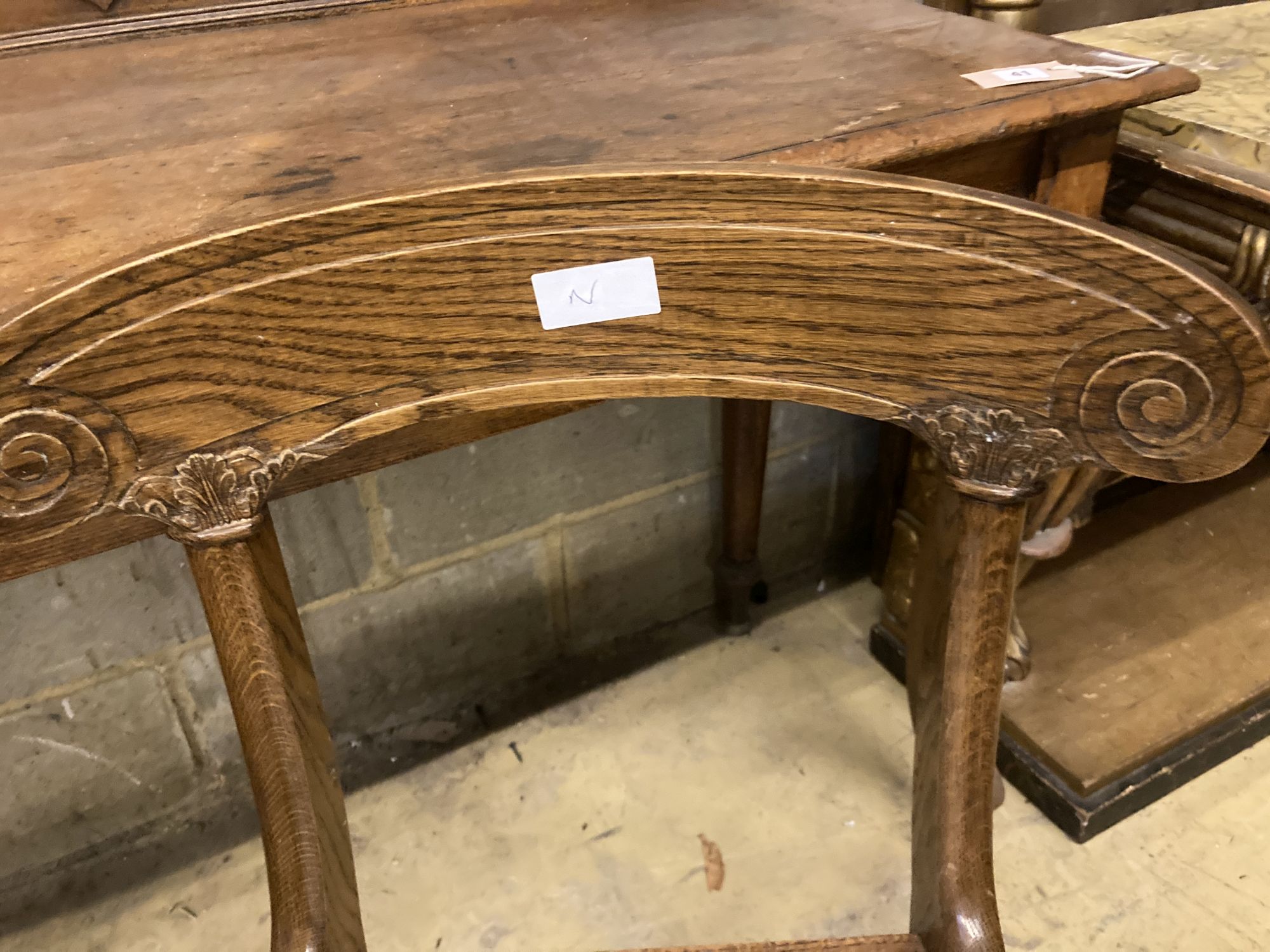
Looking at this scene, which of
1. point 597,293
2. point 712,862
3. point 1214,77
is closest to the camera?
point 597,293

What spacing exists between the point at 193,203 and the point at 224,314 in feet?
0.77

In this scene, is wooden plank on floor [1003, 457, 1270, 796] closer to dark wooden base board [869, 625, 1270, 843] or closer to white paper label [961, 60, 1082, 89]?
dark wooden base board [869, 625, 1270, 843]

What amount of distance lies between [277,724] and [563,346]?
228 millimetres

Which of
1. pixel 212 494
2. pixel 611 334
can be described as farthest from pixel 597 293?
pixel 212 494

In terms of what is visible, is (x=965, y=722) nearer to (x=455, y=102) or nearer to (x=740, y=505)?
(x=455, y=102)

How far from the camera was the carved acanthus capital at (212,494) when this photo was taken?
0.40 meters

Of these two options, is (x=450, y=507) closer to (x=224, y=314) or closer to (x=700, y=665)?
(x=700, y=665)

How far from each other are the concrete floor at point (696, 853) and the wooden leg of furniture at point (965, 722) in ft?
1.89

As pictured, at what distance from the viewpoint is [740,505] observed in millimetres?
1288

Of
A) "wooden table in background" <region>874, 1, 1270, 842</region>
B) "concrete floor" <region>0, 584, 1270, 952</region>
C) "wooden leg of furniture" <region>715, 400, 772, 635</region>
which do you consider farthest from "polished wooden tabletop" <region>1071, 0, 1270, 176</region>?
"concrete floor" <region>0, 584, 1270, 952</region>

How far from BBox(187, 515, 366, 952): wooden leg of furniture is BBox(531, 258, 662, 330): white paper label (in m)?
0.17

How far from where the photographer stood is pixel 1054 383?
422 millimetres

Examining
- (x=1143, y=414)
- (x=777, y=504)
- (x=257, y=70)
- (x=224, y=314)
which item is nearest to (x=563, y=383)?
(x=224, y=314)

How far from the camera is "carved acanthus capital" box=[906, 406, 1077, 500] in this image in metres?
0.44
